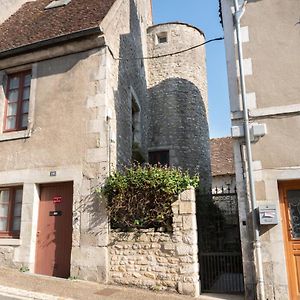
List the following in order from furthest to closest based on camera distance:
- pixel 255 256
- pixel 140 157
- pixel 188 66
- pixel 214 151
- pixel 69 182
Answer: pixel 214 151 < pixel 188 66 < pixel 140 157 < pixel 69 182 < pixel 255 256

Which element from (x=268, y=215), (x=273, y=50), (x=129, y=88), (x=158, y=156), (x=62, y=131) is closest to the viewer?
(x=268, y=215)

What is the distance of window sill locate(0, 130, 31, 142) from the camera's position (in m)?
7.12

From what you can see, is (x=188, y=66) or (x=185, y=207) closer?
(x=185, y=207)

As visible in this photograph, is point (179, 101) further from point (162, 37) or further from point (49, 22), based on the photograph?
point (49, 22)

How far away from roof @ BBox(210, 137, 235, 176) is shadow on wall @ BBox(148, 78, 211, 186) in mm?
2621

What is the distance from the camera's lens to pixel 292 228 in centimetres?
529

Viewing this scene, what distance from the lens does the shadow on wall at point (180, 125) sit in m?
12.3

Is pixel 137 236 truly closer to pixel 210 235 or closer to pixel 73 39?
pixel 210 235

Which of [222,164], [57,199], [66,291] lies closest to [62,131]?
[57,199]

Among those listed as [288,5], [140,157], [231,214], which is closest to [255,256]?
[231,214]

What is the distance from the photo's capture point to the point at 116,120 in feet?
24.4

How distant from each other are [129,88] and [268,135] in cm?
462

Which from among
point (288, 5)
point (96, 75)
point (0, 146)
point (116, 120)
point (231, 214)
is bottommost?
point (231, 214)

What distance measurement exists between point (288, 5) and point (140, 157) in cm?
558
